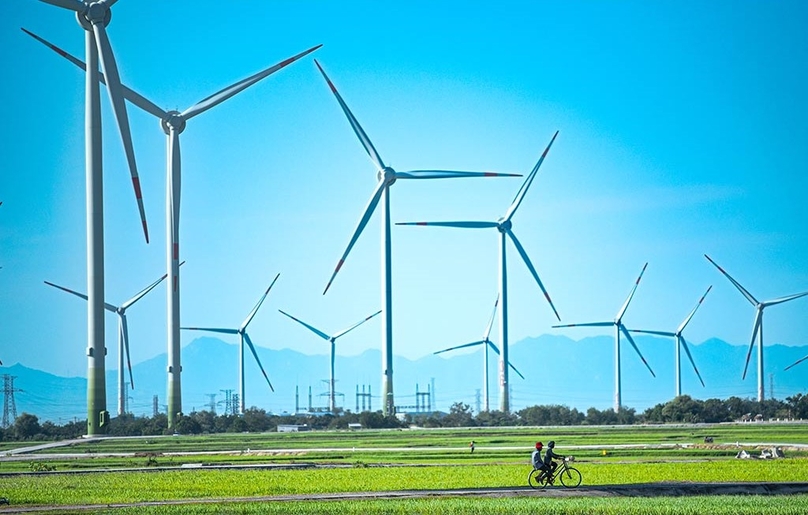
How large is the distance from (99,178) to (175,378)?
108ft

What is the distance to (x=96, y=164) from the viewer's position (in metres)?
102

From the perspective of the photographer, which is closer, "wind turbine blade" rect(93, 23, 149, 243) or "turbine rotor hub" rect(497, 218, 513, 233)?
"wind turbine blade" rect(93, 23, 149, 243)

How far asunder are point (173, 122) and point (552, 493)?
293ft

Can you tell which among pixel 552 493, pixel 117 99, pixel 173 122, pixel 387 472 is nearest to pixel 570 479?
pixel 552 493

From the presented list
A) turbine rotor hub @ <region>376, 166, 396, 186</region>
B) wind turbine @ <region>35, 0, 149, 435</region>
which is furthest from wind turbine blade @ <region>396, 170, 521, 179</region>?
wind turbine @ <region>35, 0, 149, 435</region>

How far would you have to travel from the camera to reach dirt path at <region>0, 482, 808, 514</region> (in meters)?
47.9

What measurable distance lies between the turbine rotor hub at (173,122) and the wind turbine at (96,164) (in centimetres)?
2395

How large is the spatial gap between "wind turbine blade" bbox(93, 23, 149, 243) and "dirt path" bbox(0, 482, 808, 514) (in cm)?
4437

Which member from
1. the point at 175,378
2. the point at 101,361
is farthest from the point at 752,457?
the point at 175,378

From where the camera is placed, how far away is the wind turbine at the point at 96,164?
3841 inches

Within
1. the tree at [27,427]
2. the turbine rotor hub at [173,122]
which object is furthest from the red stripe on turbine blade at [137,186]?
the tree at [27,427]

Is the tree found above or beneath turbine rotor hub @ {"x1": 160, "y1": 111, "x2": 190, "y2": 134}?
beneath

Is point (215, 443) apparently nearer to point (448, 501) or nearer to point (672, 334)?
point (448, 501)

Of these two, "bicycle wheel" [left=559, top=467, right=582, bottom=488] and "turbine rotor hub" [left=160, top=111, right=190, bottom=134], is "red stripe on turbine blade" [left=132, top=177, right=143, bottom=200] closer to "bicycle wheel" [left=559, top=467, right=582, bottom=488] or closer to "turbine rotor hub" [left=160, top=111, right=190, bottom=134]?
"turbine rotor hub" [left=160, top=111, right=190, bottom=134]
